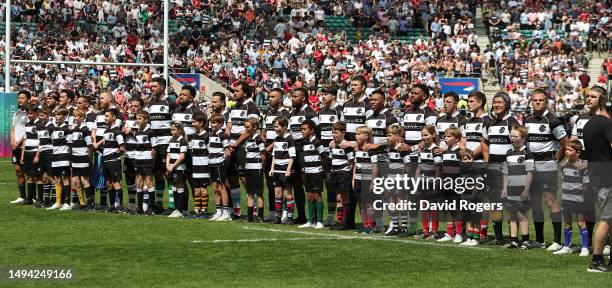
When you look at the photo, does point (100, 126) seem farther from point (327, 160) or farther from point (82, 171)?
point (327, 160)

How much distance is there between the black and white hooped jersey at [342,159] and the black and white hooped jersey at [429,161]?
3.84 ft

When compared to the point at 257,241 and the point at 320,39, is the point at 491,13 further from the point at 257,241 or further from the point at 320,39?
the point at 257,241

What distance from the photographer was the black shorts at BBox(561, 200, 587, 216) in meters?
14.1

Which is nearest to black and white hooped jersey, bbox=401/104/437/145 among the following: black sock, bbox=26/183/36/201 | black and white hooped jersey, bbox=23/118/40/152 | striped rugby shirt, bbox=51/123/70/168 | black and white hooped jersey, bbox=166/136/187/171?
black and white hooped jersey, bbox=166/136/187/171

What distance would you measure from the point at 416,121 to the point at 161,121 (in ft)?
15.4

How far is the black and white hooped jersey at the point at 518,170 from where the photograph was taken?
1459cm

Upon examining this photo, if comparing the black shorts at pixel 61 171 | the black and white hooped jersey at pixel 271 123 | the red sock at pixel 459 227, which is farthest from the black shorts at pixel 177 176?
the red sock at pixel 459 227

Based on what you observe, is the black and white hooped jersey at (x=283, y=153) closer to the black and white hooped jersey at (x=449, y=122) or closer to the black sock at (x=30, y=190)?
the black and white hooped jersey at (x=449, y=122)

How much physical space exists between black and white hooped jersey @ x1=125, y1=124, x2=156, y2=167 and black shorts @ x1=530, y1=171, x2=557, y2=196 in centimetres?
665

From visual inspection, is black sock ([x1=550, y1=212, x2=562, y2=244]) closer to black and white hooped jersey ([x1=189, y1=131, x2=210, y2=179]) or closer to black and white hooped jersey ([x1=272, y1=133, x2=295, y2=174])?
black and white hooped jersey ([x1=272, y1=133, x2=295, y2=174])

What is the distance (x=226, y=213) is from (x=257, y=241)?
3.20 meters

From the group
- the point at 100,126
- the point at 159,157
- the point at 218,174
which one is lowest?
the point at 218,174

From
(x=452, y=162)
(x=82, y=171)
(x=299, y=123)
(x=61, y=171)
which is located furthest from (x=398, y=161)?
(x=61, y=171)

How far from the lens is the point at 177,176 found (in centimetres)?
1812
